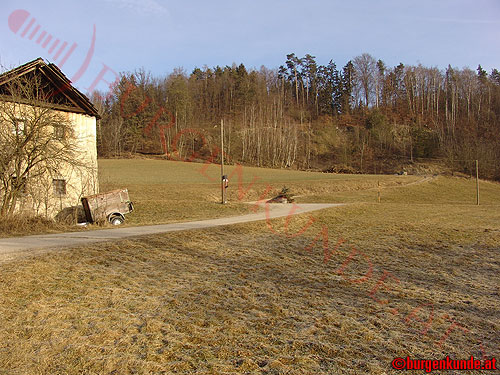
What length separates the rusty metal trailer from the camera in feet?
64.0

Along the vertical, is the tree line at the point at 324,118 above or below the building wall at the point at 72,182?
above

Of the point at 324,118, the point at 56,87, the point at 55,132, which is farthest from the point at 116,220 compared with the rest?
the point at 324,118

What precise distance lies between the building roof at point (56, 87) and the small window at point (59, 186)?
14.2 feet

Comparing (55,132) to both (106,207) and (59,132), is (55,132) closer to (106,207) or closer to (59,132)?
(59,132)

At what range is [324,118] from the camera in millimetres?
109062

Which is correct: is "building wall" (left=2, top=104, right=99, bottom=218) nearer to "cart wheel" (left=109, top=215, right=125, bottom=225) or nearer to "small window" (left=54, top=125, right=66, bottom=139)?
"small window" (left=54, top=125, right=66, bottom=139)

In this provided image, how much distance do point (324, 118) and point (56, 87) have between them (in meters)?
94.8

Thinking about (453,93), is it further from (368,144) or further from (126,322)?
(126,322)

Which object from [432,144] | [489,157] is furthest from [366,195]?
[432,144]

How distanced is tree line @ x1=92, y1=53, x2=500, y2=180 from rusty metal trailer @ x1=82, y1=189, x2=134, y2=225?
1238 inches

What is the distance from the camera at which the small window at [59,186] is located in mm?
21359

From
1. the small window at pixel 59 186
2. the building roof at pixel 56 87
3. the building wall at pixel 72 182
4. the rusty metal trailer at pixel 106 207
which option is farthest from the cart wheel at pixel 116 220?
the building roof at pixel 56 87

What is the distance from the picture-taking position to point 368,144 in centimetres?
9525

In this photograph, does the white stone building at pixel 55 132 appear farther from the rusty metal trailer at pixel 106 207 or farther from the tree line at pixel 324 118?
the tree line at pixel 324 118
